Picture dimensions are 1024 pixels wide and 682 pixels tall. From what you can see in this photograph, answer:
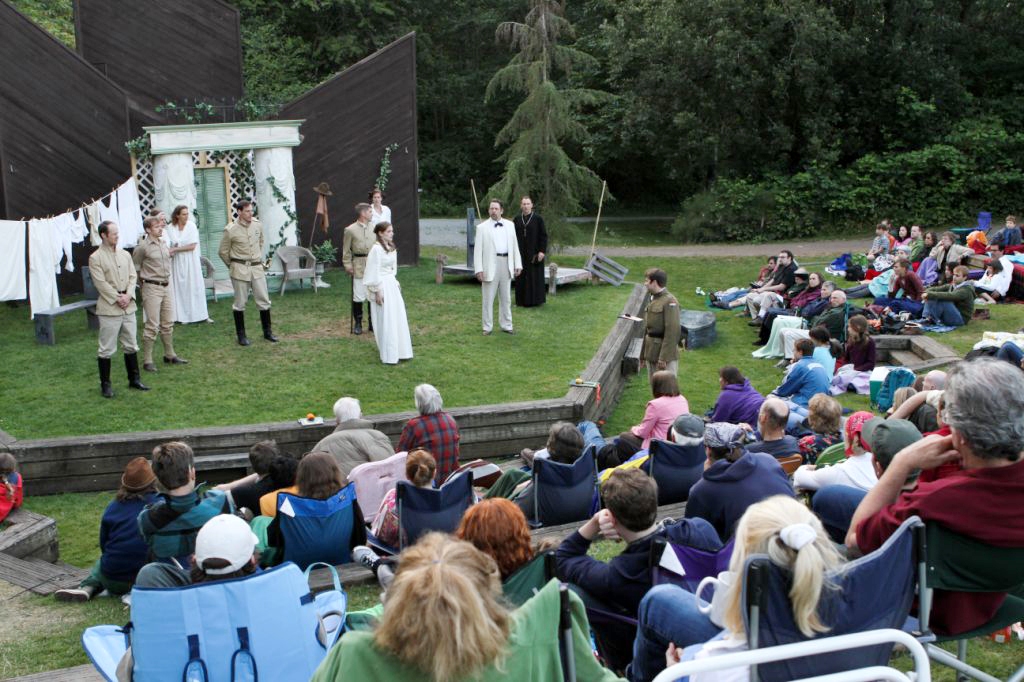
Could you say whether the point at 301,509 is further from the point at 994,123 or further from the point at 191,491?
the point at 994,123

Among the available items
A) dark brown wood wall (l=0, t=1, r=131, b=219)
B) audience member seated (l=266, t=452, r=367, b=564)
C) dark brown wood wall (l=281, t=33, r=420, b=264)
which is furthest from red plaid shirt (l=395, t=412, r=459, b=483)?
dark brown wood wall (l=281, t=33, r=420, b=264)

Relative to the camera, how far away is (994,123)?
24.0 metres

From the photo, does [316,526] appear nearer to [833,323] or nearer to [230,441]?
[230,441]

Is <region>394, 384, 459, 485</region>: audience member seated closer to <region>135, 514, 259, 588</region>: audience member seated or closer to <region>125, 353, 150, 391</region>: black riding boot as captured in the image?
<region>135, 514, 259, 588</region>: audience member seated

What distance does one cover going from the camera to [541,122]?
19000 millimetres

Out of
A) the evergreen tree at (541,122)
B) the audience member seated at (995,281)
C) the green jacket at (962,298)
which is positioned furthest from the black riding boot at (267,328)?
the audience member seated at (995,281)

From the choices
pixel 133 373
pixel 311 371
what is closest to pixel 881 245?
pixel 311 371

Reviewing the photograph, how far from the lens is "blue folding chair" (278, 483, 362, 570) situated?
5133 mm

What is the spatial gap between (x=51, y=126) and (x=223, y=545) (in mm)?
11979

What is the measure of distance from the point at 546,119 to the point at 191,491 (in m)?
15.1

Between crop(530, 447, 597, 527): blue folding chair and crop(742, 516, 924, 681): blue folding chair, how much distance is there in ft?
8.77

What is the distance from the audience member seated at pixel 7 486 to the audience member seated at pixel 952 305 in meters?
10.6

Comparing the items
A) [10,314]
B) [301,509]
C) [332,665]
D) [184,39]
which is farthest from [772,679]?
[184,39]

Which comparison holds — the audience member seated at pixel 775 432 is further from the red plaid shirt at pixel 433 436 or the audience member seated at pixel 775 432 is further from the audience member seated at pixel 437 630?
the audience member seated at pixel 437 630
